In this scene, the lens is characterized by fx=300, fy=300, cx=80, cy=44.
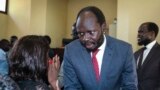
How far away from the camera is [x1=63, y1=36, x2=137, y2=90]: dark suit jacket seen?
7.06ft

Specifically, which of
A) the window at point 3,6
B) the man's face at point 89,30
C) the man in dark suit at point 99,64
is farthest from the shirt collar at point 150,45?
the window at point 3,6

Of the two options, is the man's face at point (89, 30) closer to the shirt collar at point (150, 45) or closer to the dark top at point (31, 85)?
the dark top at point (31, 85)

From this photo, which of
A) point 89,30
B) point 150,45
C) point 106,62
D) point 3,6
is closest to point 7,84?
point 89,30

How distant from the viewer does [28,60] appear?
1.95 meters

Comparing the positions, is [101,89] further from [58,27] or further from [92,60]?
[58,27]

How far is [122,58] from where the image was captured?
218 cm

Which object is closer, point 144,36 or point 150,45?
point 150,45

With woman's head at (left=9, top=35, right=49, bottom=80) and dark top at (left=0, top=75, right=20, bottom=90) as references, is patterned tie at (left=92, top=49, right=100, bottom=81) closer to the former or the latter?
woman's head at (left=9, top=35, right=49, bottom=80)

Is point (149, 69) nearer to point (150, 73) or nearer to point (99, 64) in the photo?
point (150, 73)

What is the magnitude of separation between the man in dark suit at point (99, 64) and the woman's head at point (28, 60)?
27cm

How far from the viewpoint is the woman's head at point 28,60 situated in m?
1.95

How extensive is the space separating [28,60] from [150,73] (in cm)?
218

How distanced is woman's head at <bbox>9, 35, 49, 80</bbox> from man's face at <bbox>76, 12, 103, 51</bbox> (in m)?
0.29

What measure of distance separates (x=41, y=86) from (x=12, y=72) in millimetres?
230
